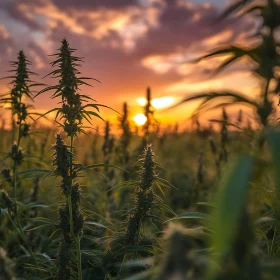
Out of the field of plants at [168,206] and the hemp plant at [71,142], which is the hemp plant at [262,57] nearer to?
the field of plants at [168,206]

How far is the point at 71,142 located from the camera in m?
2.25

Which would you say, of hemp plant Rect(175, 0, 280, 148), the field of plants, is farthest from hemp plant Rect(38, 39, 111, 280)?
hemp plant Rect(175, 0, 280, 148)

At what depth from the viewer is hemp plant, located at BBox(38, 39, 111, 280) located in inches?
87.1

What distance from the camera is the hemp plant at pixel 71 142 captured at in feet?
7.26

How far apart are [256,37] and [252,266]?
975 millimetres

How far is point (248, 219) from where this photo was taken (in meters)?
1.07

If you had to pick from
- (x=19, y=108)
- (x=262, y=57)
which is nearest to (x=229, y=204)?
(x=262, y=57)

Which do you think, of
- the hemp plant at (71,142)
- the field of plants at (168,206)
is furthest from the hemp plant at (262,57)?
the hemp plant at (71,142)

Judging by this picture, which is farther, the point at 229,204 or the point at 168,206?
the point at 168,206

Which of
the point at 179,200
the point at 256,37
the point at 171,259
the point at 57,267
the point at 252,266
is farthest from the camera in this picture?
the point at 179,200

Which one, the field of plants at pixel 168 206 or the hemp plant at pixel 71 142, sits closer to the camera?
the field of plants at pixel 168 206

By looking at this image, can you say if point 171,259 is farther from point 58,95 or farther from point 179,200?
point 179,200

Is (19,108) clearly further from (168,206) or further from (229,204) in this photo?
(229,204)

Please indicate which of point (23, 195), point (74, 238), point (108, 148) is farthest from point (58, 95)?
point (23, 195)
